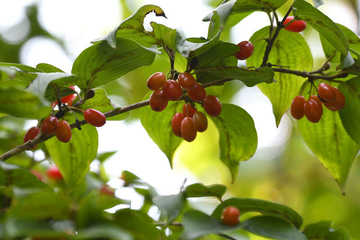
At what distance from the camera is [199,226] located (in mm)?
592

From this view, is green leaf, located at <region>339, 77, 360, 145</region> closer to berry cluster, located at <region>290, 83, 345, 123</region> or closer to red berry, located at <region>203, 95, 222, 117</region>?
berry cluster, located at <region>290, 83, 345, 123</region>

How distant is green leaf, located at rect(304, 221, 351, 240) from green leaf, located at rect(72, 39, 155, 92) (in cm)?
47

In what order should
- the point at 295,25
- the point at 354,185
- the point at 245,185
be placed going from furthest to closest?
1. the point at 245,185
2. the point at 354,185
3. the point at 295,25

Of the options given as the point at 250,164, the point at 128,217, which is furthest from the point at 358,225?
the point at 128,217

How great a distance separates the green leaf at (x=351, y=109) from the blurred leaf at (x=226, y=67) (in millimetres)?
214

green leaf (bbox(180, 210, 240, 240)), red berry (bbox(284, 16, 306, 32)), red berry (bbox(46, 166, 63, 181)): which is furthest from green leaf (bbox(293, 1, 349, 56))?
red berry (bbox(46, 166, 63, 181))

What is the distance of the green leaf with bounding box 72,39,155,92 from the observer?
0.67m

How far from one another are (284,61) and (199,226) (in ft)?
1.60

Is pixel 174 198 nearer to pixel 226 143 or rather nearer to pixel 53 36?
pixel 226 143

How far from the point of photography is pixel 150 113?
36.8 inches

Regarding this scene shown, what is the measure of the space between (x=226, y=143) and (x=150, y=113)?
20 centimetres

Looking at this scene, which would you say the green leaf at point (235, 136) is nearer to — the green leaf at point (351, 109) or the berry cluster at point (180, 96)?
the berry cluster at point (180, 96)

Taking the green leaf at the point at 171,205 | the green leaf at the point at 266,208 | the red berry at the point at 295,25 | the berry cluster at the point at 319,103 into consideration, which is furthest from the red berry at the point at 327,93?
the green leaf at the point at 171,205

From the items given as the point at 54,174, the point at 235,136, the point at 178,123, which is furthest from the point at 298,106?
the point at 54,174
